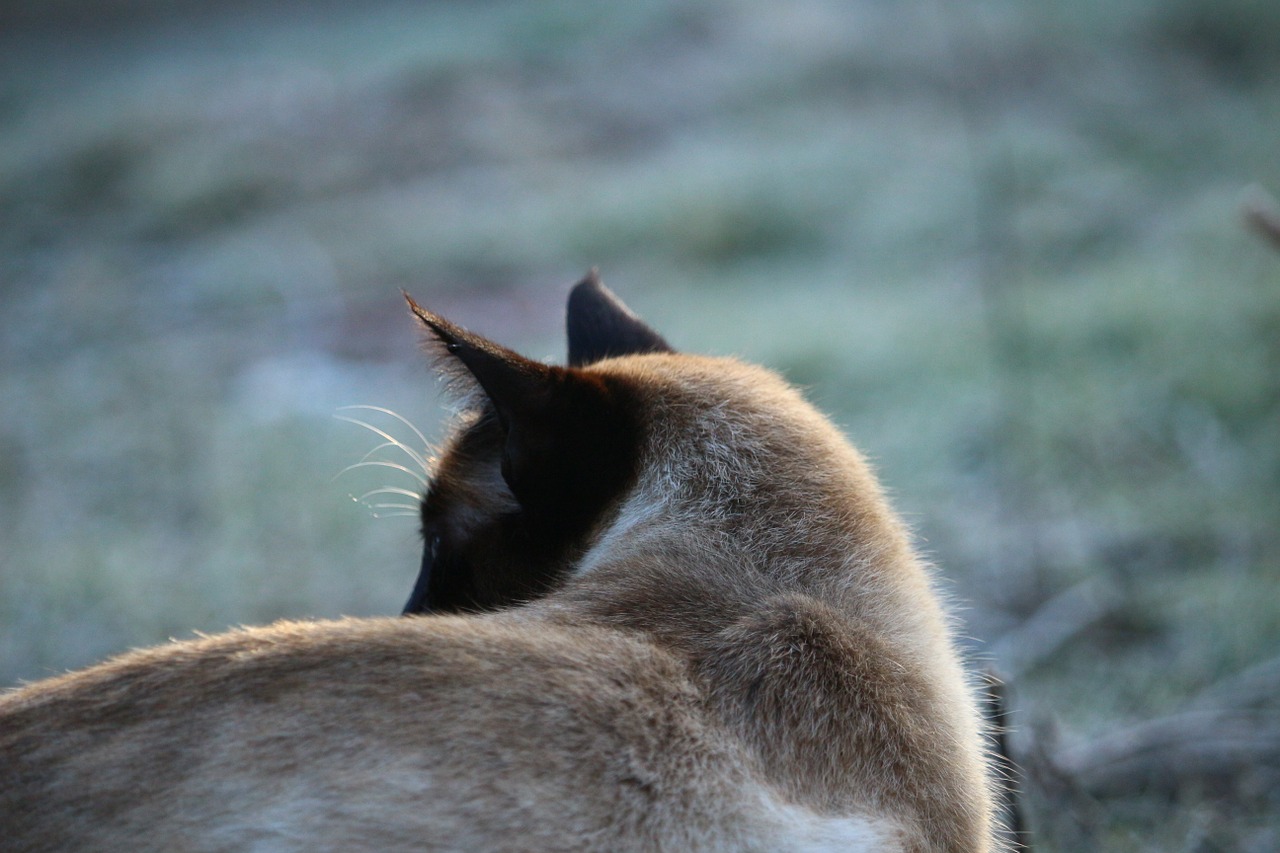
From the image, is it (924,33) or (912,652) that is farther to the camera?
(924,33)

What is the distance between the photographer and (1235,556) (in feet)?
13.1

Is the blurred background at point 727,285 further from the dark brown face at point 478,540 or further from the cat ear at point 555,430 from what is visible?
the cat ear at point 555,430

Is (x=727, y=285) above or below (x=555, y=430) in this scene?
below

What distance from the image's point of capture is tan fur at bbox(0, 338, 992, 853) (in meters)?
1.17

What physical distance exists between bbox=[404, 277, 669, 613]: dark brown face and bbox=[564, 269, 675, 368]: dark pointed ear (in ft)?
1.36

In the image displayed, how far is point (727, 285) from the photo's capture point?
8523 millimetres

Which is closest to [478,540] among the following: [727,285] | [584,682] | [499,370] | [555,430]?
[555,430]

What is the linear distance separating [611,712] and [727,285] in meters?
7.39

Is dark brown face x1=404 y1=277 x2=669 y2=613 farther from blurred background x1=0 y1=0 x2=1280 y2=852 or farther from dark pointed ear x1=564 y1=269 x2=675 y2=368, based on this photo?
blurred background x1=0 y1=0 x2=1280 y2=852

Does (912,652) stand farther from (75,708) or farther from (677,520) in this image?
(75,708)

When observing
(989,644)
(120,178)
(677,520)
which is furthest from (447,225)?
(677,520)

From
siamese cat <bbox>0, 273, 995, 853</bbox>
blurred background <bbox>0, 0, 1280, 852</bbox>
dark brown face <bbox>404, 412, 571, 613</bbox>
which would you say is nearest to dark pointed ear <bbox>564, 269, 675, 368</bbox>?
siamese cat <bbox>0, 273, 995, 853</bbox>

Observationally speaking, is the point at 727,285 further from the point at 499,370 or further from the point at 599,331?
the point at 499,370

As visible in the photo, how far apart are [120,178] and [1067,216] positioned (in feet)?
24.1
